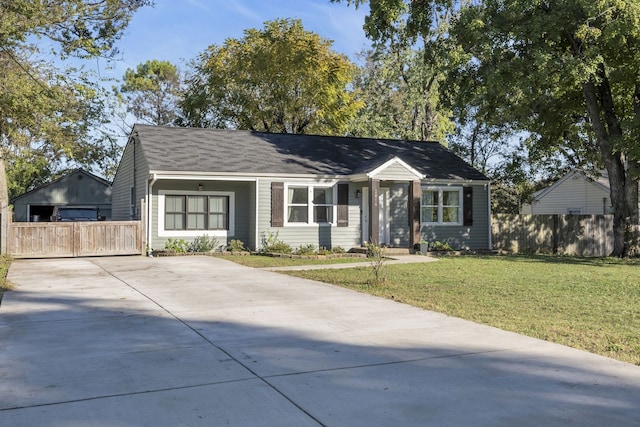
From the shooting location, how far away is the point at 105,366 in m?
5.31

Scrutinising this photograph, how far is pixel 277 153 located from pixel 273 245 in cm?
384

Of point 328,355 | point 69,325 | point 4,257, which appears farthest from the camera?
point 4,257

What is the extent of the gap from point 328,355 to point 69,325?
3.59 m

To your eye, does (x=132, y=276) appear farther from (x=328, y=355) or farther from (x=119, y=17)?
(x=119, y=17)

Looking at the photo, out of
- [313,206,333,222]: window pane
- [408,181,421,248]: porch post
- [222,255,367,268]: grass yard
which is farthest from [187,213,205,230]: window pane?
[408,181,421,248]: porch post

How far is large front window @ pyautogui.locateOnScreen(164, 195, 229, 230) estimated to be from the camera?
18.7m

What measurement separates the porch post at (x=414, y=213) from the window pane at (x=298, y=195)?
147 inches

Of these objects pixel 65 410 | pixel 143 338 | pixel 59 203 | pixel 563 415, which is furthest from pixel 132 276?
pixel 59 203

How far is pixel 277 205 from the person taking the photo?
19203 mm

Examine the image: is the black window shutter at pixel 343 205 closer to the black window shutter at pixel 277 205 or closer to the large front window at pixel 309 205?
the large front window at pixel 309 205

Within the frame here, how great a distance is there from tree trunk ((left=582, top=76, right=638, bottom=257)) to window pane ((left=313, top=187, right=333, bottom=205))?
9545mm

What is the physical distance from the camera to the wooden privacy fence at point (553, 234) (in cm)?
2308

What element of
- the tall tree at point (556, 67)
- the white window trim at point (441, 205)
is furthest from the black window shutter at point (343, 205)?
the tall tree at point (556, 67)

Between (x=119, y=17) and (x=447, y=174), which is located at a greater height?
(x=119, y=17)
